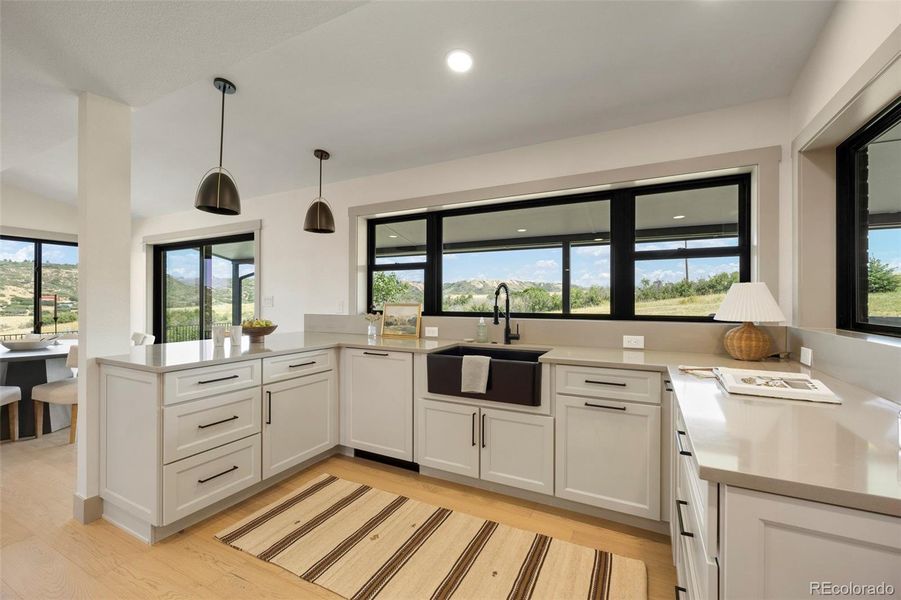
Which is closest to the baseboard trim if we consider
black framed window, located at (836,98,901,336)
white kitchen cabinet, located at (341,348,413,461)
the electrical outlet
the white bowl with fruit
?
the white bowl with fruit

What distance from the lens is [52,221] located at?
4.84 meters

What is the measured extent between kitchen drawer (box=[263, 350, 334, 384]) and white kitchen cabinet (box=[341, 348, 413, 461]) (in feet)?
0.54

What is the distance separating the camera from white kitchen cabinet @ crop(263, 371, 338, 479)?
7.59 feet

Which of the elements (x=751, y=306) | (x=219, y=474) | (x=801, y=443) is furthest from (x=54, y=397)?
(x=751, y=306)

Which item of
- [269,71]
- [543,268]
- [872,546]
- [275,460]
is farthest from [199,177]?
[872,546]

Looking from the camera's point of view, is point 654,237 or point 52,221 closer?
point 654,237

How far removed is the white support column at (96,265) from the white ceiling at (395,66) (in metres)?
0.23

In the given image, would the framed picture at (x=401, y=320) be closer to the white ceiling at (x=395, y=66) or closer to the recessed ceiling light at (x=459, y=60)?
the white ceiling at (x=395, y=66)

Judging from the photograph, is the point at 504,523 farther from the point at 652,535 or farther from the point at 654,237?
the point at 654,237

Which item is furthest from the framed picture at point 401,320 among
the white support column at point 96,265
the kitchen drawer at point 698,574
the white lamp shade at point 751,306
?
the kitchen drawer at point 698,574

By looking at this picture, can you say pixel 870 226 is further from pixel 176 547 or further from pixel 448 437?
pixel 176 547

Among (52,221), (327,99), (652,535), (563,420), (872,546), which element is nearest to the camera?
(872,546)

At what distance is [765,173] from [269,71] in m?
3.05

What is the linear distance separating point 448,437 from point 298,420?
3.41 ft
